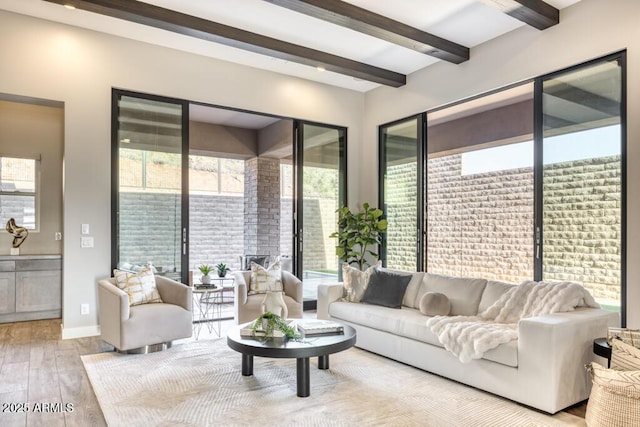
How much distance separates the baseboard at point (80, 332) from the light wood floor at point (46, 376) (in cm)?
8

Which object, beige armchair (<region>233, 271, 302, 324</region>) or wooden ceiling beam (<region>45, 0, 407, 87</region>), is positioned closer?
wooden ceiling beam (<region>45, 0, 407, 87</region>)

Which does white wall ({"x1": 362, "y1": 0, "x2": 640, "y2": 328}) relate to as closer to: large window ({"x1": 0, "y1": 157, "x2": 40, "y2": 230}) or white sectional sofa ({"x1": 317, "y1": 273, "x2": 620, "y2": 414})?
white sectional sofa ({"x1": 317, "y1": 273, "x2": 620, "y2": 414})

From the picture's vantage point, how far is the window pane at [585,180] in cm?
384

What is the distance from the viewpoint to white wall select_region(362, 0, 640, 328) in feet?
12.0

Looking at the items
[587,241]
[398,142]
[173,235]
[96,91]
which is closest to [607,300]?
[587,241]

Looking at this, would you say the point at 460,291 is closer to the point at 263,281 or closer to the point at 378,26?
the point at 263,281

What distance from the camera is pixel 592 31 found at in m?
3.94

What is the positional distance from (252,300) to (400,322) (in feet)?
6.06

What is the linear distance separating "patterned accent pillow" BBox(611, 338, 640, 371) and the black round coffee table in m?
1.65

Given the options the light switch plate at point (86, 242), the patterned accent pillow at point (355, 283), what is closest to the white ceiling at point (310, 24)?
the light switch plate at point (86, 242)

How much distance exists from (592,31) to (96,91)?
4.99 meters

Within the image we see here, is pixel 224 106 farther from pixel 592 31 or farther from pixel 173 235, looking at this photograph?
pixel 592 31

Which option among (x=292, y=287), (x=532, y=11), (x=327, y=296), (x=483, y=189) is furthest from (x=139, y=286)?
(x=483, y=189)

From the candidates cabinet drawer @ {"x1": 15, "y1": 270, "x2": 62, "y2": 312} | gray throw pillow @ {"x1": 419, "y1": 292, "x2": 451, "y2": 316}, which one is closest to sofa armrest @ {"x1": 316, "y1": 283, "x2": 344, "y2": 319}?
gray throw pillow @ {"x1": 419, "y1": 292, "x2": 451, "y2": 316}
